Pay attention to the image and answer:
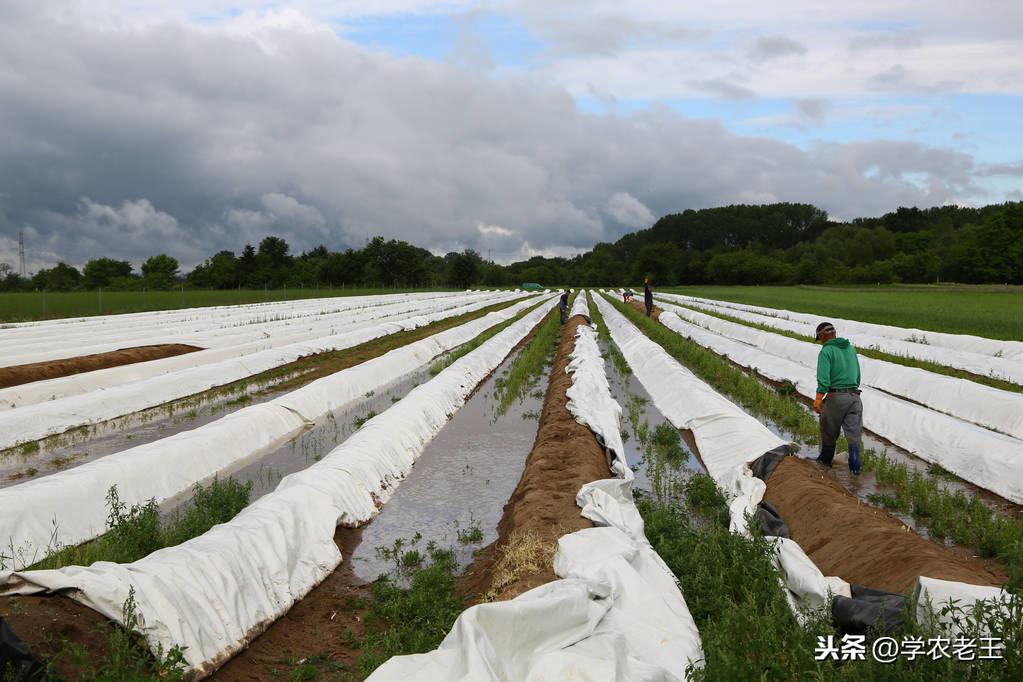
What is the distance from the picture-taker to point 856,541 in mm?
5414

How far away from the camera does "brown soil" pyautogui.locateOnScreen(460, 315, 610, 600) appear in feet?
17.2

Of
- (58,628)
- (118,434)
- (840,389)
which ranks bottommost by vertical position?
(118,434)

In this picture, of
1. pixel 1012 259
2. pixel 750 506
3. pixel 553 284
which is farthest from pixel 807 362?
pixel 553 284

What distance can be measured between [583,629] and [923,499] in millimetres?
4675

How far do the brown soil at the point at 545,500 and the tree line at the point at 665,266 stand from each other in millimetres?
62354

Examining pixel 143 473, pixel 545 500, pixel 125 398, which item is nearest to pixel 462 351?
pixel 125 398

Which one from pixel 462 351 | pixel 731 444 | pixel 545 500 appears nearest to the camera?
pixel 545 500

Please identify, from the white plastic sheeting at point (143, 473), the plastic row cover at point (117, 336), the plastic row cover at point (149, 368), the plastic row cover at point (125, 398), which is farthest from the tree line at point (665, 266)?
the white plastic sheeting at point (143, 473)

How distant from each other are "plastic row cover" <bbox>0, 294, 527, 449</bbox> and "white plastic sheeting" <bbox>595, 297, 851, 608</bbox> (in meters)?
8.44

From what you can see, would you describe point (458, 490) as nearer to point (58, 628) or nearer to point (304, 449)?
point (304, 449)

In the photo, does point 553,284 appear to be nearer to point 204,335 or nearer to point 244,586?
point 204,335

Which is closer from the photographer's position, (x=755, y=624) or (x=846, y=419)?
(x=755, y=624)

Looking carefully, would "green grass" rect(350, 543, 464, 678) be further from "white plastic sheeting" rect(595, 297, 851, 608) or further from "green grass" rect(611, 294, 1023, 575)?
"green grass" rect(611, 294, 1023, 575)

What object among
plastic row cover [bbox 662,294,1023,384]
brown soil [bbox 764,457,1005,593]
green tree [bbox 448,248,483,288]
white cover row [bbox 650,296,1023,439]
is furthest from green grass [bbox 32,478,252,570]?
green tree [bbox 448,248,483,288]
